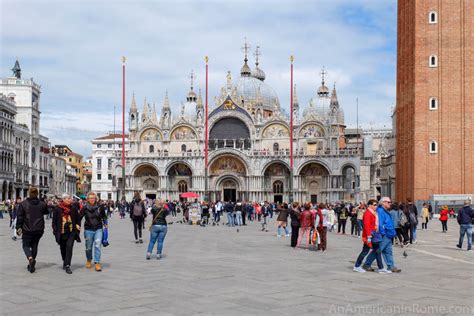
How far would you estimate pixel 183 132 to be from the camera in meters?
73.4

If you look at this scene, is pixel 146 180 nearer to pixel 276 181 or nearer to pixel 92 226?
pixel 276 181

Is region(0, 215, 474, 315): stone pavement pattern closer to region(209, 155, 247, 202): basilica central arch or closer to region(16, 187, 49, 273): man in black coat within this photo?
region(16, 187, 49, 273): man in black coat

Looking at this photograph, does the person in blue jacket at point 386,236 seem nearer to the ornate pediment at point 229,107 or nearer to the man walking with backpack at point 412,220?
the man walking with backpack at point 412,220

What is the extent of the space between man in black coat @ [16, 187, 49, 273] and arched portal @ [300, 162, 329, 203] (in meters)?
56.8

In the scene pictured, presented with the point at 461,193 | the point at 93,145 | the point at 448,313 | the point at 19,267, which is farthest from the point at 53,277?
the point at 93,145

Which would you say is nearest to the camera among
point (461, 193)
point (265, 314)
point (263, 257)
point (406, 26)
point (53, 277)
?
point (265, 314)

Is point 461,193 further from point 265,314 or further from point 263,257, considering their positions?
point 265,314

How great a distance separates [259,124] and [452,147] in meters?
31.6

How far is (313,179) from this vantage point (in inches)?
2689

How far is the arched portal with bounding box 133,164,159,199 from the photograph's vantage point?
2867 inches

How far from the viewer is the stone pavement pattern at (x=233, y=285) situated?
8.66 m

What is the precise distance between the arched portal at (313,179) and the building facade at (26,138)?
32.1 meters

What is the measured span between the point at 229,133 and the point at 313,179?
460 inches

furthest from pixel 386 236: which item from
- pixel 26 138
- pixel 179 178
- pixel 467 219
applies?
pixel 26 138
